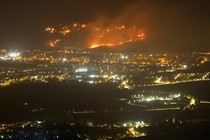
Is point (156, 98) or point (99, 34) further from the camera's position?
point (99, 34)

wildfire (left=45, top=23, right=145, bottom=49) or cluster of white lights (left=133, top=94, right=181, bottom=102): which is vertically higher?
wildfire (left=45, top=23, right=145, bottom=49)

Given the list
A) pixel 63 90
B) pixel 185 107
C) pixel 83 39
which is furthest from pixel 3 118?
pixel 83 39

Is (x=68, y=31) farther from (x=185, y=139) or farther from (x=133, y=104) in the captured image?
(x=185, y=139)

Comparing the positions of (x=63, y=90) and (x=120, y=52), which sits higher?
(x=120, y=52)

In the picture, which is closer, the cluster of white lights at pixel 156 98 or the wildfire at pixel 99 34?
the cluster of white lights at pixel 156 98

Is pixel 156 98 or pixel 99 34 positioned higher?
pixel 99 34

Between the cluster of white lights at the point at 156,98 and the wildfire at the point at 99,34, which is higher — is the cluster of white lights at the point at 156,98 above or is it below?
below

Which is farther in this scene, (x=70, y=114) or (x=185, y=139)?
(x=70, y=114)

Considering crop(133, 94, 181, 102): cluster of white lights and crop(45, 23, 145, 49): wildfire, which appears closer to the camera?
crop(133, 94, 181, 102): cluster of white lights
